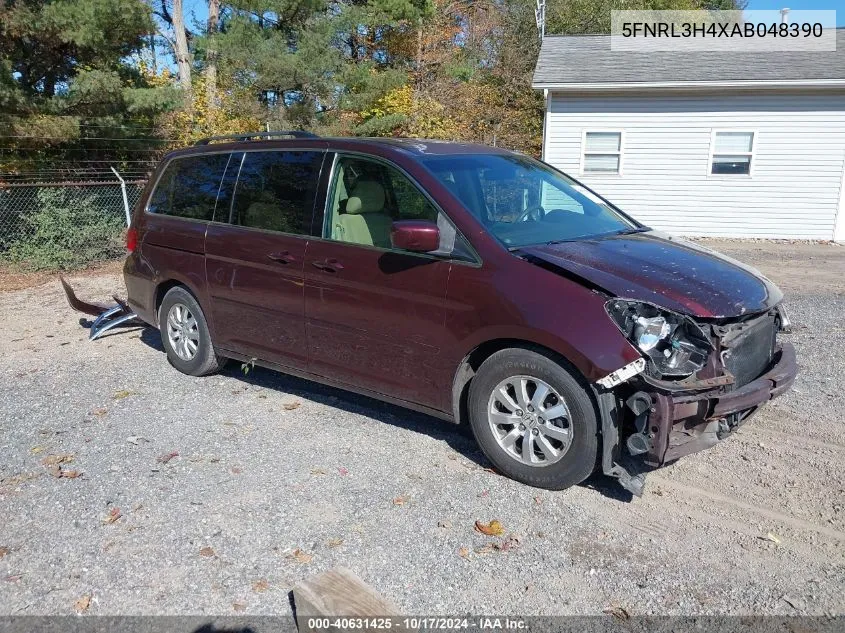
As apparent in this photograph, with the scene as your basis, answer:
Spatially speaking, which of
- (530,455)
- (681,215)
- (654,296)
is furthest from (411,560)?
(681,215)

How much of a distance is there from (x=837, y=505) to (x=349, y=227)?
10.7 ft

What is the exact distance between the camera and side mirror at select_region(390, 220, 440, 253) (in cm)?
386

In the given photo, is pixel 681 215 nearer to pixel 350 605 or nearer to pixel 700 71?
pixel 700 71

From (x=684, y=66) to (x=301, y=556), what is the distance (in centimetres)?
1478

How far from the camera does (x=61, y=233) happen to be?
11.6 meters

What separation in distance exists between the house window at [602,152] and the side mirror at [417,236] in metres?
12.4

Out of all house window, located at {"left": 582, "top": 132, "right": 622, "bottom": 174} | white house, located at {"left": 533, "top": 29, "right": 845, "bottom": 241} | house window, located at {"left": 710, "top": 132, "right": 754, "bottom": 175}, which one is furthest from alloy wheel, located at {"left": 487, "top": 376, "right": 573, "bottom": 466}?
house window, located at {"left": 710, "top": 132, "right": 754, "bottom": 175}

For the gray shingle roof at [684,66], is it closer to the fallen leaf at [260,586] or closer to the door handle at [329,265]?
the door handle at [329,265]

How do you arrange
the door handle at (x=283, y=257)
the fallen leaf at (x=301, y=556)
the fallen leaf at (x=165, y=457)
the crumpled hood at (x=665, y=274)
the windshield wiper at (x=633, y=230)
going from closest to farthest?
the fallen leaf at (x=301, y=556)
the crumpled hood at (x=665, y=274)
the fallen leaf at (x=165, y=457)
the windshield wiper at (x=633, y=230)
the door handle at (x=283, y=257)

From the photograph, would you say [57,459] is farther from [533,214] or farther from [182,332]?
[533,214]

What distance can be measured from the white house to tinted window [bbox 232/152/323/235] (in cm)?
A: 1099

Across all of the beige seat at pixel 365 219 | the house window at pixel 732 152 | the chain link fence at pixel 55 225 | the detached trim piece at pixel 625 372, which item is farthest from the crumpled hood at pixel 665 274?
the house window at pixel 732 152

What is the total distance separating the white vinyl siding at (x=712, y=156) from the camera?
47.2 feet

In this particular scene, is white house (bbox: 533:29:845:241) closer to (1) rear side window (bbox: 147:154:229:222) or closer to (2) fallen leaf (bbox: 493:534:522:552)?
(1) rear side window (bbox: 147:154:229:222)
